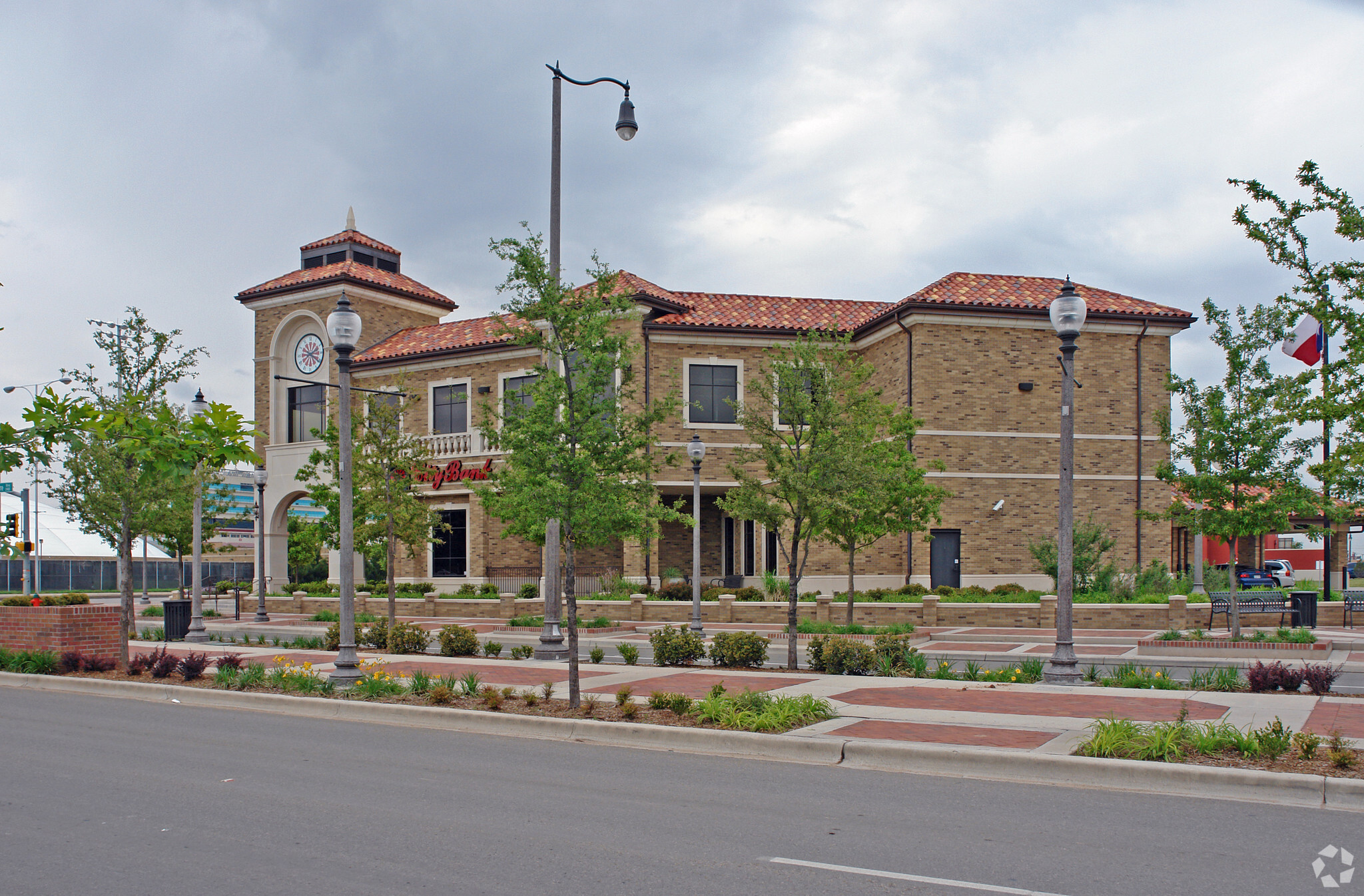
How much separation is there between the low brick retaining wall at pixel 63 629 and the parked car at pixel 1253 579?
34384 mm

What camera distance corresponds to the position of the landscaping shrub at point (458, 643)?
1853 centimetres

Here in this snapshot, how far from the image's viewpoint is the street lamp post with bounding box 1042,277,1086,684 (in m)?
13.9

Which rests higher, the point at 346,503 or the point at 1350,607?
the point at 346,503

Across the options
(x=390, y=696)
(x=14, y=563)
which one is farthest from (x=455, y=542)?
(x=14, y=563)

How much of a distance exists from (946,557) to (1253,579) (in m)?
14.7

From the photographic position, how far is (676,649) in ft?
55.8

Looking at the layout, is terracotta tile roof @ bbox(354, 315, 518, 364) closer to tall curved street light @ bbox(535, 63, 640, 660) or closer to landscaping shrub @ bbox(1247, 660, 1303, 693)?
tall curved street light @ bbox(535, 63, 640, 660)

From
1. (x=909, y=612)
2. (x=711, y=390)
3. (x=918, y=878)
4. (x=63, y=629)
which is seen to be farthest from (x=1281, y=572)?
(x=918, y=878)

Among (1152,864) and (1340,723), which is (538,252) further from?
(1340,723)

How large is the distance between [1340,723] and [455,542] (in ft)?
102

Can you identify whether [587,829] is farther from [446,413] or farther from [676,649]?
[446,413]

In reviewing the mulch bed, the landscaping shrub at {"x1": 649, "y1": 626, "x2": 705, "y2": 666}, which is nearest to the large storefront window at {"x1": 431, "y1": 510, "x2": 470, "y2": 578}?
the landscaping shrub at {"x1": 649, "y1": 626, "x2": 705, "y2": 666}

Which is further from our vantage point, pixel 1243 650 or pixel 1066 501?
pixel 1243 650

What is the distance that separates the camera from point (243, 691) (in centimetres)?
1383
